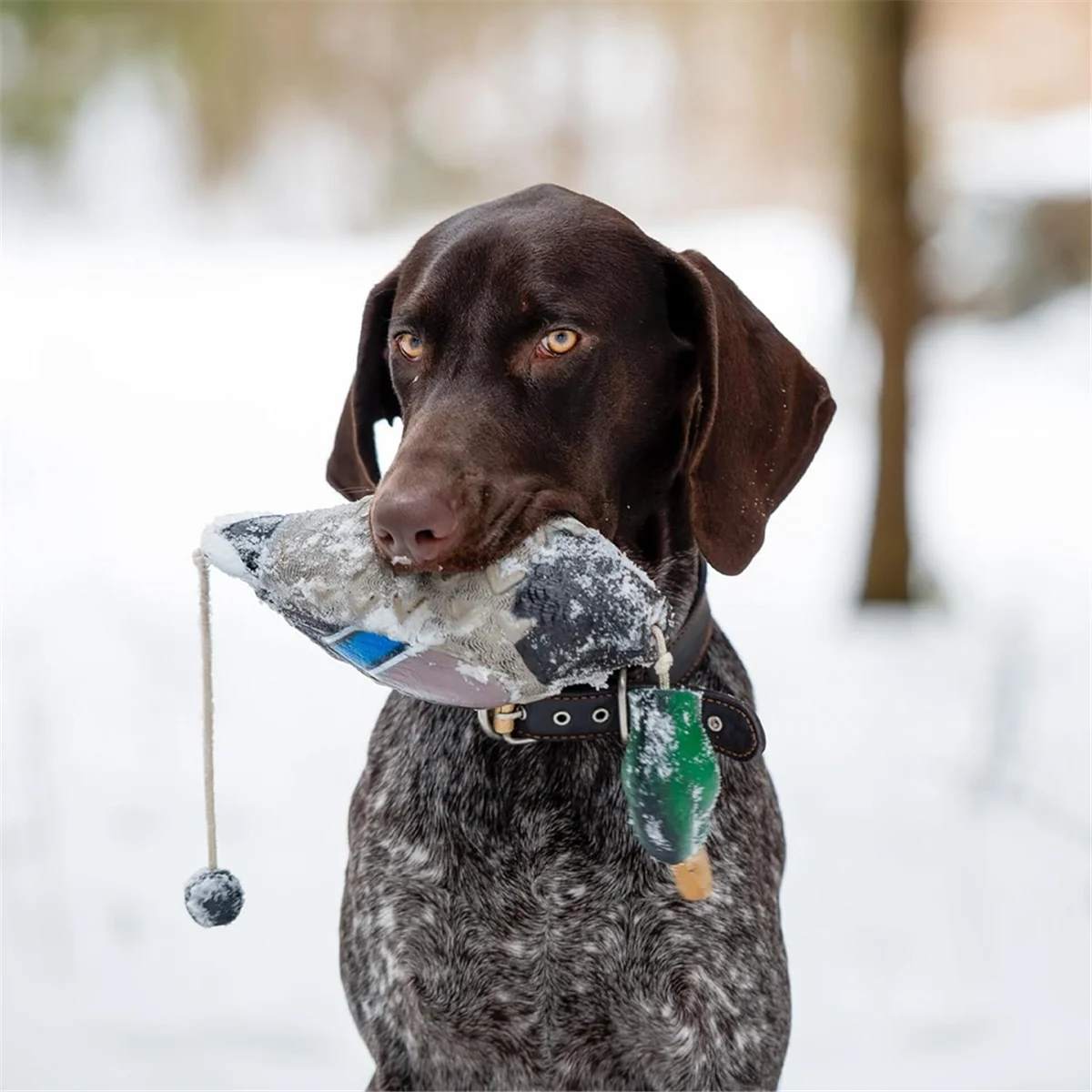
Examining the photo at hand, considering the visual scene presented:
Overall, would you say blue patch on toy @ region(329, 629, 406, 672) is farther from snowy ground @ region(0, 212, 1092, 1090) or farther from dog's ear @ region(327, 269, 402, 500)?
snowy ground @ region(0, 212, 1092, 1090)

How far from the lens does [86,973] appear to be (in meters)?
3.57

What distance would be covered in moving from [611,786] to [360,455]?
72 centimetres

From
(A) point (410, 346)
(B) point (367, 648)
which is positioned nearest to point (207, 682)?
(B) point (367, 648)

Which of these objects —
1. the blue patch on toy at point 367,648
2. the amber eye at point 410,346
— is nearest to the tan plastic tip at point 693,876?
the blue patch on toy at point 367,648

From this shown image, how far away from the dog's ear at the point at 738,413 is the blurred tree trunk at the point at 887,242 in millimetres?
4063

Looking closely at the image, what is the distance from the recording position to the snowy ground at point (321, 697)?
134 inches

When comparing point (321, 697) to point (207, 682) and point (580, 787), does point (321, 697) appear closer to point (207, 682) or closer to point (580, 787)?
point (580, 787)

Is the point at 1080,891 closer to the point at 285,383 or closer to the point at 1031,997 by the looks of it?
the point at 1031,997

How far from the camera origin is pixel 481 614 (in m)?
1.82

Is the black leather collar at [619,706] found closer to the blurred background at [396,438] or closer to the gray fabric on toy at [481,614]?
the gray fabric on toy at [481,614]

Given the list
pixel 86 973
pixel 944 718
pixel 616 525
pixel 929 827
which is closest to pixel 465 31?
pixel 944 718

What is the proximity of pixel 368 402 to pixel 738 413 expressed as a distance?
2.23ft

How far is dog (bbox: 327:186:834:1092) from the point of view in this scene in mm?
2123

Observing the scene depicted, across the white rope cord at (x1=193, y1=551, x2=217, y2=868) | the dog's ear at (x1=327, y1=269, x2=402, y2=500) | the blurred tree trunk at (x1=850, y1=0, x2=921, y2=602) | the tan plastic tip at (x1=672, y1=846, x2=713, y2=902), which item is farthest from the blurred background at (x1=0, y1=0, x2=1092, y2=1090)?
the tan plastic tip at (x1=672, y1=846, x2=713, y2=902)
